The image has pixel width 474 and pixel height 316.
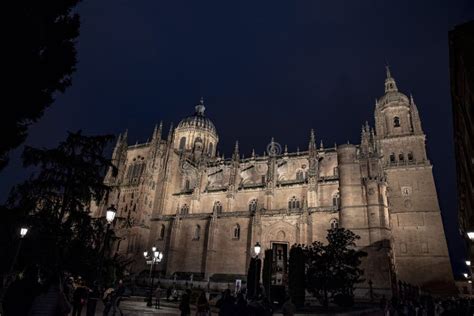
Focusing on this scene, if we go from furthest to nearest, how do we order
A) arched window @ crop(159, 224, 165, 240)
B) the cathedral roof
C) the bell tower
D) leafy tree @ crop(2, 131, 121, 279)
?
1. the cathedral roof
2. arched window @ crop(159, 224, 165, 240)
3. the bell tower
4. leafy tree @ crop(2, 131, 121, 279)

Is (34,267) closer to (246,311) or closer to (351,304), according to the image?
(246,311)

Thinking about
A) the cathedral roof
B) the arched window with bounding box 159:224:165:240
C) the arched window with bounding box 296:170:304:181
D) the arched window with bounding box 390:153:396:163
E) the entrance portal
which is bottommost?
the entrance portal

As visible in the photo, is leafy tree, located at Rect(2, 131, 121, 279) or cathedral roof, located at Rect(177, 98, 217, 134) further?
cathedral roof, located at Rect(177, 98, 217, 134)

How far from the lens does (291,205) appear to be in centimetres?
4031

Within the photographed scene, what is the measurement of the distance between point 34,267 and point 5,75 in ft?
21.9

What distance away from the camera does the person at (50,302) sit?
458 cm

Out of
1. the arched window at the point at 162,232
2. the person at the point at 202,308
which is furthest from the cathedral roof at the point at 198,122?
the person at the point at 202,308

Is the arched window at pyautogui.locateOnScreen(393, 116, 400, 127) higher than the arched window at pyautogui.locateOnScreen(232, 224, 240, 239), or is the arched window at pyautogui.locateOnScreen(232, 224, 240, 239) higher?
the arched window at pyautogui.locateOnScreen(393, 116, 400, 127)

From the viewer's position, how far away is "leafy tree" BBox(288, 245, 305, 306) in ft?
63.5

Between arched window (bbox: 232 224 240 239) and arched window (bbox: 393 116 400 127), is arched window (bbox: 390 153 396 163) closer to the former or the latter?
arched window (bbox: 393 116 400 127)

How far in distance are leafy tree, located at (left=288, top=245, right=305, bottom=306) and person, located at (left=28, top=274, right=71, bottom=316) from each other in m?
16.6

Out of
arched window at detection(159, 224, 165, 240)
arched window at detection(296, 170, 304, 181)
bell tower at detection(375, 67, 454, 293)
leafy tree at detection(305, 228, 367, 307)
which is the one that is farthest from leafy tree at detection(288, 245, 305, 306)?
arched window at detection(159, 224, 165, 240)

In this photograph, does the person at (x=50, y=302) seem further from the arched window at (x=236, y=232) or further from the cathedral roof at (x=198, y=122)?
the cathedral roof at (x=198, y=122)

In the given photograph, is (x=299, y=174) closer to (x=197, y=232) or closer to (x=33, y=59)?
(x=197, y=232)
